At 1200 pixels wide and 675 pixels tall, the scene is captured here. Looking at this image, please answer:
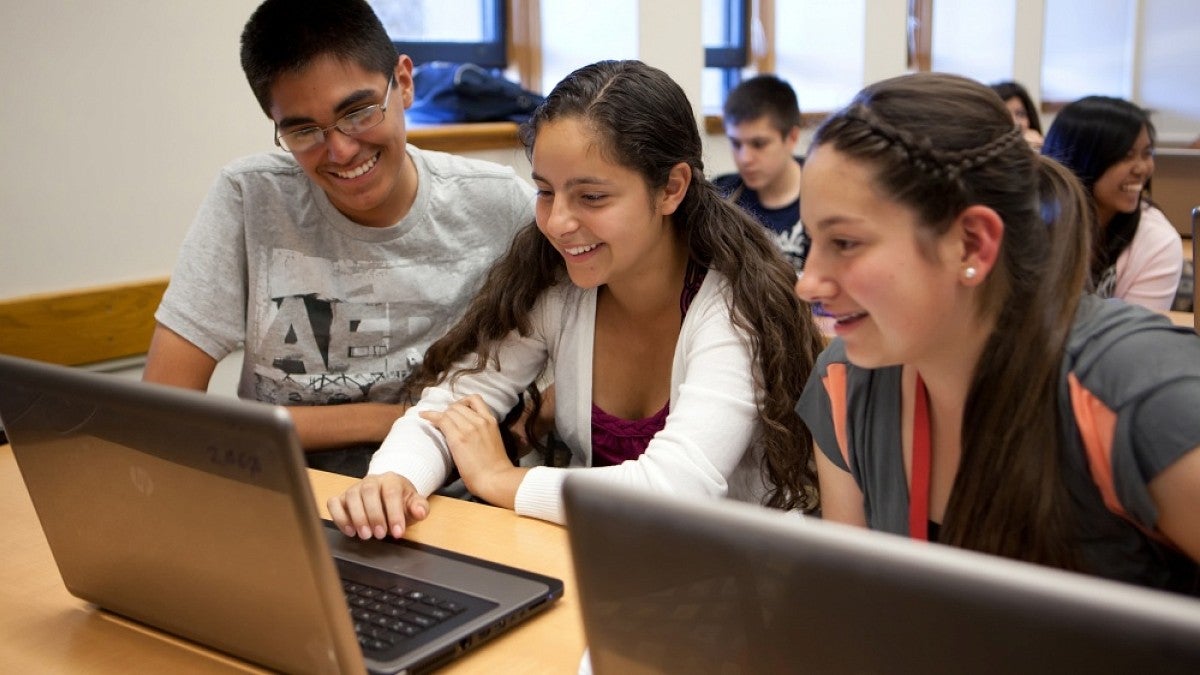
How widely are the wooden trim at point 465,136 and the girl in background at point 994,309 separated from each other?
2.17 m

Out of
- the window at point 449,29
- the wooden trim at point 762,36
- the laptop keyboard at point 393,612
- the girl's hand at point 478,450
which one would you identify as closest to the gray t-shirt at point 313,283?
the girl's hand at point 478,450

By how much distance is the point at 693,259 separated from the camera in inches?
62.4

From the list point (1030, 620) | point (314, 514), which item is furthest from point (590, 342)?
point (1030, 620)

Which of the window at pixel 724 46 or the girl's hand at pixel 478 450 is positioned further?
the window at pixel 724 46

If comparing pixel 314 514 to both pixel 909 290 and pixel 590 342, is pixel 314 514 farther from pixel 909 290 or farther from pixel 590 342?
pixel 590 342

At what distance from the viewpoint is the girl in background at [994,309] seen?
929mm

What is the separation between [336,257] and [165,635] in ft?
3.02

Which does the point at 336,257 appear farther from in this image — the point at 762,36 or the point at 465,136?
the point at 762,36

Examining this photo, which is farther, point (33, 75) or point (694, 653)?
point (33, 75)

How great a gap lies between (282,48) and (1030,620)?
4.72ft

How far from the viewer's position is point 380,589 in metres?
1.05

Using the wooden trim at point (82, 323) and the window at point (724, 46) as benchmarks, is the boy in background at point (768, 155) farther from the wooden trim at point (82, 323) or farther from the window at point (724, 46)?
the wooden trim at point (82, 323)

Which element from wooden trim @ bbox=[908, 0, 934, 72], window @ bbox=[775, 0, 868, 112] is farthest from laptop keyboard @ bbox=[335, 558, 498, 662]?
wooden trim @ bbox=[908, 0, 934, 72]

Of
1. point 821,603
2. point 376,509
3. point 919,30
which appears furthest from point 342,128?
point 919,30
